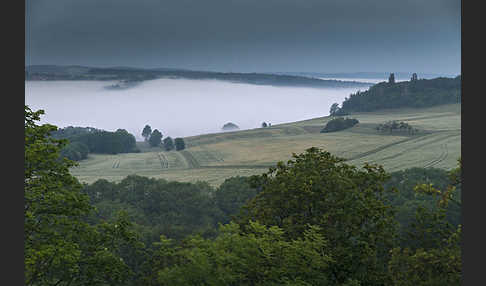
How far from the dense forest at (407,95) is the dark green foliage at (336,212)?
16702 cm

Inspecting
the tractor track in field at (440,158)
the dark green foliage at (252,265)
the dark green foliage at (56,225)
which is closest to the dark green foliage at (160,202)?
the dark green foliage at (56,225)

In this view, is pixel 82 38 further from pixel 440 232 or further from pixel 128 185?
pixel 440 232

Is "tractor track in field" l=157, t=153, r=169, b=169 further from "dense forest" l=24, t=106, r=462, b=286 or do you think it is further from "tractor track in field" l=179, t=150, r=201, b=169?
"dense forest" l=24, t=106, r=462, b=286

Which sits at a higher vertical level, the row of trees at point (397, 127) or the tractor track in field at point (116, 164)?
the row of trees at point (397, 127)

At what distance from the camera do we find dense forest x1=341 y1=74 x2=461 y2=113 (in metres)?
175

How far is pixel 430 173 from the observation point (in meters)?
68.1

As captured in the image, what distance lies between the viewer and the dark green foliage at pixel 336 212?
14984mm

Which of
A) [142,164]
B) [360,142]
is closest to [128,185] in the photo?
[142,164]

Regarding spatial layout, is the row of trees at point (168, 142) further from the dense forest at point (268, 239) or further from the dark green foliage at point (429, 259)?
the dark green foliage at point (429, 259)

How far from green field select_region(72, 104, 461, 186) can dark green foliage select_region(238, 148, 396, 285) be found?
6795 centimetres

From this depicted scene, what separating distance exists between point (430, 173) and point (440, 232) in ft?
185

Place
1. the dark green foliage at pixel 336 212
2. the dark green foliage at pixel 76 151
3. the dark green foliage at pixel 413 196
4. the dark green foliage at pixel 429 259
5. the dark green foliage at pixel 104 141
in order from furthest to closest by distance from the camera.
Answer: the dark green foliage at pixel 104 141 < the dark green foliage at pixel 76 151 < the dark green foliage at pixel 413 196 < the dark green foliage at pixel 336 212 < the dark green foliage at pixel 429 259

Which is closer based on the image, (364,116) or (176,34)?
(364,116)

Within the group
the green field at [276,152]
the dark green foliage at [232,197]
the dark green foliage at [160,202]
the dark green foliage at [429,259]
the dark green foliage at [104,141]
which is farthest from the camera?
the dark green foliage at [104,141]
